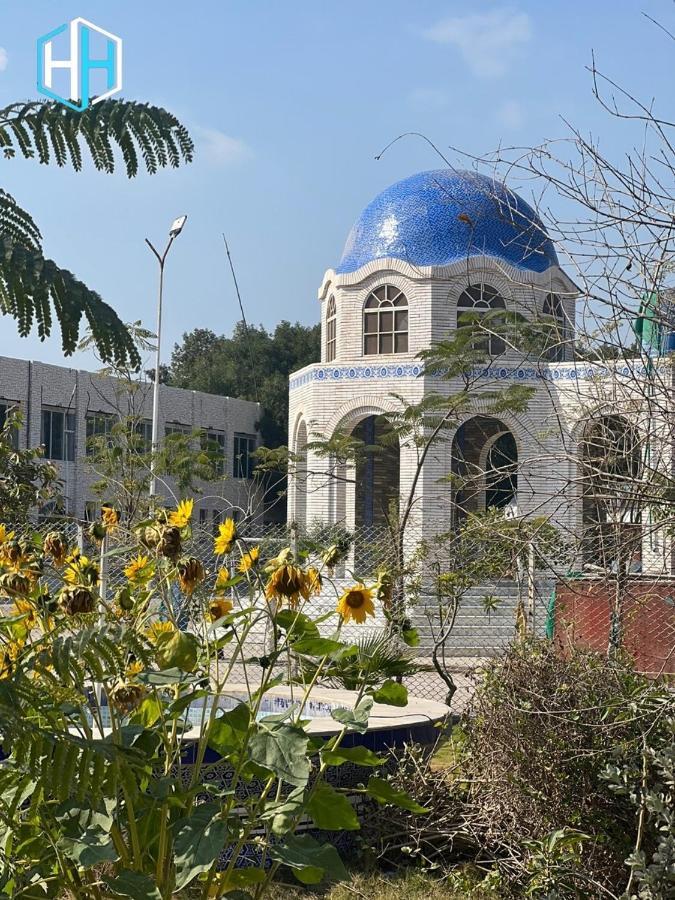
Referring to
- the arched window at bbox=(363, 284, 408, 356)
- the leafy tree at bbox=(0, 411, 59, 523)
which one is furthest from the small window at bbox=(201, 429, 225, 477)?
the leafy tree at bbox=(0, 411, 59, 523)

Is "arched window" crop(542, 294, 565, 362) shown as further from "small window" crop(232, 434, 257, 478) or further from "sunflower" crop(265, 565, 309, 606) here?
"small window" crop(232, 434, 257, 478)

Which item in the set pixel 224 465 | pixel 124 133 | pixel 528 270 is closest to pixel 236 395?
pixel 224 465

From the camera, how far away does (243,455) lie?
38.2m

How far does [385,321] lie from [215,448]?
489cm

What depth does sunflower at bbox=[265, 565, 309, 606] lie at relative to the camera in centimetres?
324

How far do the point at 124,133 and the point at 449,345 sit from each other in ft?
30.7

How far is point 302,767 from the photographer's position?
9.84 ft

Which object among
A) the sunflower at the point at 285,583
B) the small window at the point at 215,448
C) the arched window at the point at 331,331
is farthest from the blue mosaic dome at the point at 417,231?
the sunflower at the point at 285,583

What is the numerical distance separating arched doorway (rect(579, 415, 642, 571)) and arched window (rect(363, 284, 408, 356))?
20.0 m

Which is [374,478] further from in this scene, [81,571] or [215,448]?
[81,571]

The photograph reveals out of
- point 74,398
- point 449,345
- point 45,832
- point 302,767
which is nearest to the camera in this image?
point 302,767

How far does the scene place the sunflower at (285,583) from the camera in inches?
127

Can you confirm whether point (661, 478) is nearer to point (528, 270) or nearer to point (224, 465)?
point (528, 270)

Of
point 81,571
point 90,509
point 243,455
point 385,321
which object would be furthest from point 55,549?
point 243,455
